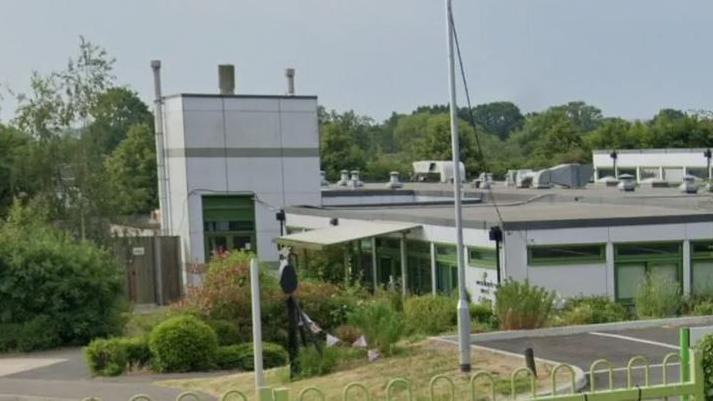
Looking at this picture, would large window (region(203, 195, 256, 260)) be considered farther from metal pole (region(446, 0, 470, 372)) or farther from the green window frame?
metal pole (region(446, 0, 470, 372))

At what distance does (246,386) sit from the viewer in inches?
550

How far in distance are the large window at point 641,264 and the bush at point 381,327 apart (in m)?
9.68

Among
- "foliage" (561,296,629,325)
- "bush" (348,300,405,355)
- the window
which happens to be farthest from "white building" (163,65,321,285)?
"bush" (348,300,405,355)

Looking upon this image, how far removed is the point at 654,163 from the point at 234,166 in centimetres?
4071

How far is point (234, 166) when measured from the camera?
118ft

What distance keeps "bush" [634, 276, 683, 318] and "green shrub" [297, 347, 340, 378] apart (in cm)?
969

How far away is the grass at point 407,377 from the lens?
39.9ft

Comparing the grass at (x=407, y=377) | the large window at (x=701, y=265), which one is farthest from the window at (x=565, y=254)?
the grass at (x=407, y=377)

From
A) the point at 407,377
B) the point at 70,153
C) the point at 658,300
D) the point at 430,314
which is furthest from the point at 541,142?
the point at 407,377

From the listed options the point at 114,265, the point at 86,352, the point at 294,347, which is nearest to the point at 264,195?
the point at 114,265

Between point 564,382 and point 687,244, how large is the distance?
486 inches

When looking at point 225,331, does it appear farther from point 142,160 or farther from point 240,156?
point 142,160

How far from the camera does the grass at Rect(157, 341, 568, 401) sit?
12.2m

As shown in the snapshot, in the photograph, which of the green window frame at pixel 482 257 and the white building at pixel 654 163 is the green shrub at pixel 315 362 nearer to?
the green window frame at pixel 482 257
